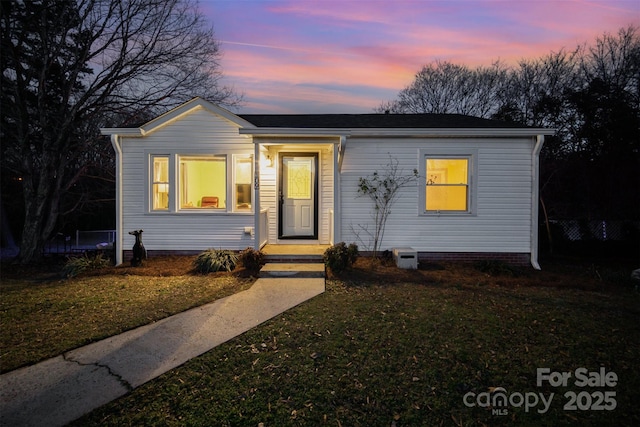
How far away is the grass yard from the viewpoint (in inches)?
103

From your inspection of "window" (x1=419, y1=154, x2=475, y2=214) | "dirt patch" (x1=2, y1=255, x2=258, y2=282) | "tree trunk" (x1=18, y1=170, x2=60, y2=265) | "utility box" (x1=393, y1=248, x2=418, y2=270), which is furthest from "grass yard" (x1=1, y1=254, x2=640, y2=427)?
"tree trunk" (x1=18, y1=170, x2=60, y2=265)

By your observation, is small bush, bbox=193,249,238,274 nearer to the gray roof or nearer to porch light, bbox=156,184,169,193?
porch light, bbox=156,184,169,193

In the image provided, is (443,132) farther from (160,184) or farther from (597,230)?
(597,230)

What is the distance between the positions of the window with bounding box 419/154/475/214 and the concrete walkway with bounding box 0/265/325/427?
191 inches

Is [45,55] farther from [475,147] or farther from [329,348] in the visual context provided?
[475,147]

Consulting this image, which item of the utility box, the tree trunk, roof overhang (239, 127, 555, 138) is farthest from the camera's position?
the tree trunk

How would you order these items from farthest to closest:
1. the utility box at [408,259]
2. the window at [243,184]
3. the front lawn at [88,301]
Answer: the window at [243,184] < the utility box at [408,259] < the front lawn at [88,301]

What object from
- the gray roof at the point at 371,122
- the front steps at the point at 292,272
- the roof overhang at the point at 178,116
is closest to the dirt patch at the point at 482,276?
the front steps at the point at 292,272

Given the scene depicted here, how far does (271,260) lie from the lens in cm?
742

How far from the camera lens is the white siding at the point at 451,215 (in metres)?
8.34

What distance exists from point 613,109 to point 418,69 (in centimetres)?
1389

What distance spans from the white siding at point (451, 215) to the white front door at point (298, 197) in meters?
0.86

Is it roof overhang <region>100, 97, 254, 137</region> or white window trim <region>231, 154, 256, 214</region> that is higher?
roof overhang <region>100, 97, 254, 137</region>

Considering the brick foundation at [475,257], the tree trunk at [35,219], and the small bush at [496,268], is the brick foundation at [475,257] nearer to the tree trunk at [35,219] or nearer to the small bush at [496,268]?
the small bush at [496,268]
